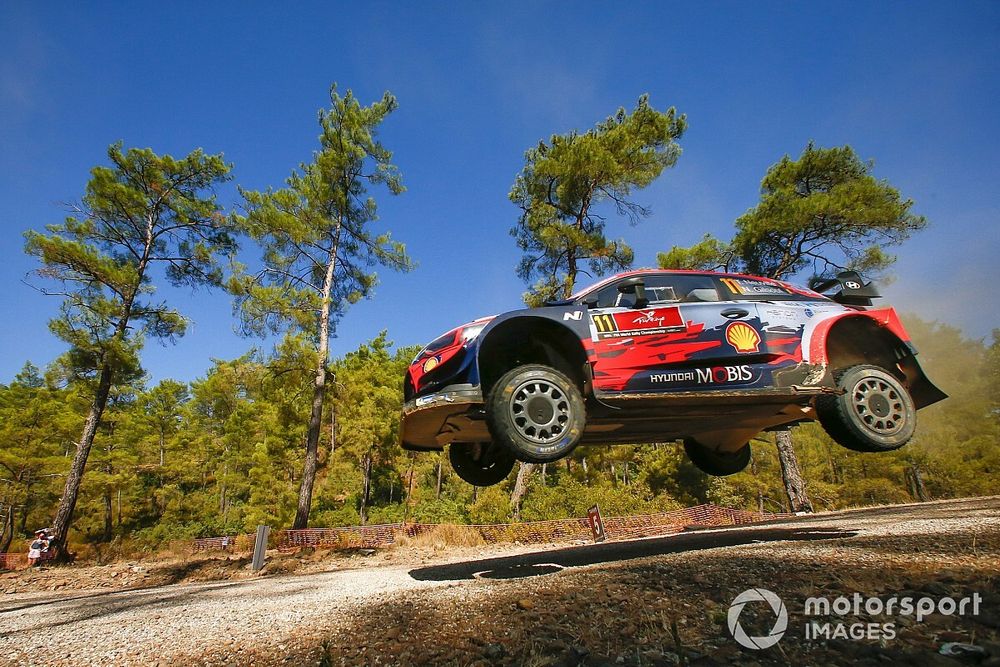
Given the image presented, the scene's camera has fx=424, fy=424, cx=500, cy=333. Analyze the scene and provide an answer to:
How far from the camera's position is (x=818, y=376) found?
359 cm

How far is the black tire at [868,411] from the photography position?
3.58 metres

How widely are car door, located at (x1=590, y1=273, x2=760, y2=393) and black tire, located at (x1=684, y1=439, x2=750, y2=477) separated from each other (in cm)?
205

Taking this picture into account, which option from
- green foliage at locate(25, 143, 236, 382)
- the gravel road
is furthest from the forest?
the gravel road

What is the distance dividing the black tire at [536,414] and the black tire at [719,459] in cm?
267

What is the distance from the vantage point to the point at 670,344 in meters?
3.50

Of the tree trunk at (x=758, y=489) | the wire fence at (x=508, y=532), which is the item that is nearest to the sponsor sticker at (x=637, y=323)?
the wire fence at (x=508, y=532)

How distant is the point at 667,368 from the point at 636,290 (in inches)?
27.2

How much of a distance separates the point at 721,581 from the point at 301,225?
13.8m

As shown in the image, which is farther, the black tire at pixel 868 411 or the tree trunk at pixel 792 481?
the tree trunk at pixel 792 481

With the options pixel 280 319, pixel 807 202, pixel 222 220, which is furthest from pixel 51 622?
pixel 807 202

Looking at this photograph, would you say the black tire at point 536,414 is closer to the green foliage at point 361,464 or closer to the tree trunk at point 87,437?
the green foliage at point 361,464

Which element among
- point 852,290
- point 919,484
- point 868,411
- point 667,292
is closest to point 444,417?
point 667,292

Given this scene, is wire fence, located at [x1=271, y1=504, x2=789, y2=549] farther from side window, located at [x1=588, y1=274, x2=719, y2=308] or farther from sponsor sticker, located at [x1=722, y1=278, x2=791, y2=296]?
side window, located at [x1=588, y1=274, x2=719, y2=308]

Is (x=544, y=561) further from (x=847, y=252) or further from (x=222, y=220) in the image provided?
(x=222, y=220)
